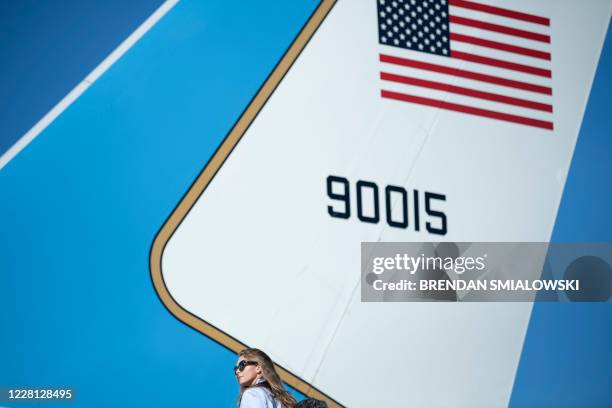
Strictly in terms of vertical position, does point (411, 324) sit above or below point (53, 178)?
above

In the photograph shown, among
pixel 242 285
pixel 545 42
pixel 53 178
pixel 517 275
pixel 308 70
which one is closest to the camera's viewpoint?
pixel 53 178

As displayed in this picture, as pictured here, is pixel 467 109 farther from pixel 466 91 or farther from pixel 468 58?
pixel 468 58

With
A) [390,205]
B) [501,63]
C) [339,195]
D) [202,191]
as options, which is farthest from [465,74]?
[202,191]

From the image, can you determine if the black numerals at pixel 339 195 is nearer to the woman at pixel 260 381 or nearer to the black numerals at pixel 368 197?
the black numerals at pixel 368 197

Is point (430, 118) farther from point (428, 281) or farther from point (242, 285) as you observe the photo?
point (242, 285)

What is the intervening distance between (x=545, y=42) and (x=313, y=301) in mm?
1551

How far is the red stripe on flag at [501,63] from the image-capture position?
10.9 feet

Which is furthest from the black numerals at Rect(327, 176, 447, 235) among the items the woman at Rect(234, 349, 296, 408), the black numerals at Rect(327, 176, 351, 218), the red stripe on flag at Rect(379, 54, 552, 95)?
the woman at Rect(234, 349, 296, 408)

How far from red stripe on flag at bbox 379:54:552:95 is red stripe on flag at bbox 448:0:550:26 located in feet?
0.92

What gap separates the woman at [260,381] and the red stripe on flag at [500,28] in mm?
1713

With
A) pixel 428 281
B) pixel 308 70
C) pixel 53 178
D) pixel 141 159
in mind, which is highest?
pixel 308 70

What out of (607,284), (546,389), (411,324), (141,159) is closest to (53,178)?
(141,159)

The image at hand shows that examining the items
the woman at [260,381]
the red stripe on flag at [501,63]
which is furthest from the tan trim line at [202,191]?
the red stripe on flag at [501,63]

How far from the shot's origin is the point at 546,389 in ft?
10.5
